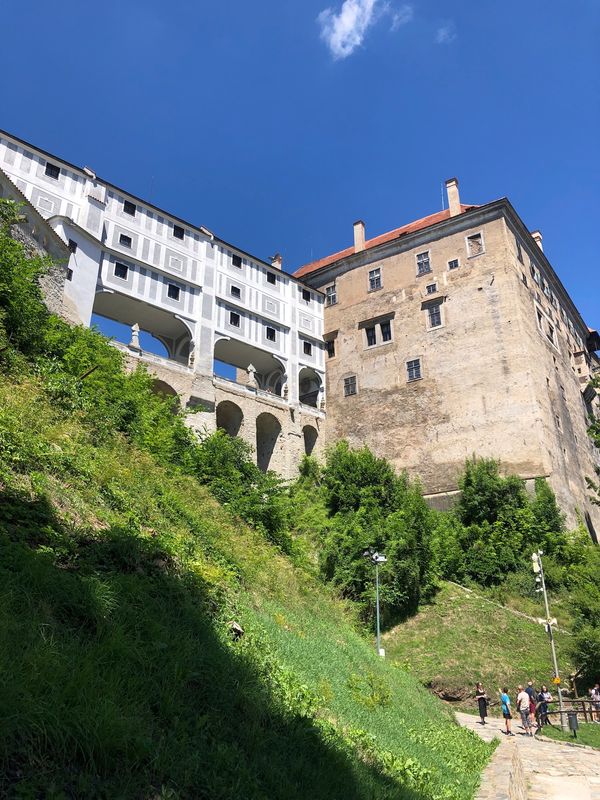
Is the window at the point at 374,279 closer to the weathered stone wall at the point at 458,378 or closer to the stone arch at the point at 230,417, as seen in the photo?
the weathered stone wall at the point at 458,378

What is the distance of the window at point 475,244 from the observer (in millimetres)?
37812

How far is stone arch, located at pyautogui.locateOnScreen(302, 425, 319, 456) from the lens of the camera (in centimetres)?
3812

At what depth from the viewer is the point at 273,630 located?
7.88 meters

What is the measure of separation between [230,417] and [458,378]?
14.1 meters

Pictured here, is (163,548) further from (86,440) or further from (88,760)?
(86,440)

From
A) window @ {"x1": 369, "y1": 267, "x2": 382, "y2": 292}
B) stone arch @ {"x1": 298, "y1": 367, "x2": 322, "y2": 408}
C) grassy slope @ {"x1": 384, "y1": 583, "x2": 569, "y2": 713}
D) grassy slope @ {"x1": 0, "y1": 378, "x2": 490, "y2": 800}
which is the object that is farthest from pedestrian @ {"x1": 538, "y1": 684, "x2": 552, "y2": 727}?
window @ {"x1": 369, "y1": 267, "x2": 382, "y2": 292}

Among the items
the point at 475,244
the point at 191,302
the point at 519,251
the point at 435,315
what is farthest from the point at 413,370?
the point at 191,302

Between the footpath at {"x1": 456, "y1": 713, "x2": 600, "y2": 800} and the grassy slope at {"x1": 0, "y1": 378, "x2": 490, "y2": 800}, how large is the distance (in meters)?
0.32

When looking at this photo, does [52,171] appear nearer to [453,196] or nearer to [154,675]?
[453,196]

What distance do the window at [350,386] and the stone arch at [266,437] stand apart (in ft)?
20.7

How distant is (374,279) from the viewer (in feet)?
136

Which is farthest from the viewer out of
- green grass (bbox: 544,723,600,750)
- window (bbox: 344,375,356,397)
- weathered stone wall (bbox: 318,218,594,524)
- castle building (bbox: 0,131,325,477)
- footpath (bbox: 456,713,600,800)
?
window (bbox: 344,375,356,397)

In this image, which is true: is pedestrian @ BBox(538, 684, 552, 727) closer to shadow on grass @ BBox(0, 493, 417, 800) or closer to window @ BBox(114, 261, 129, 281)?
shadow on grass @ BBox(0, 493, 417, 800)

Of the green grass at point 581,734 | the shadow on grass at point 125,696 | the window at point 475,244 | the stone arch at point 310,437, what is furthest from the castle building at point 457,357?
the shadow on grass at point 125,696
